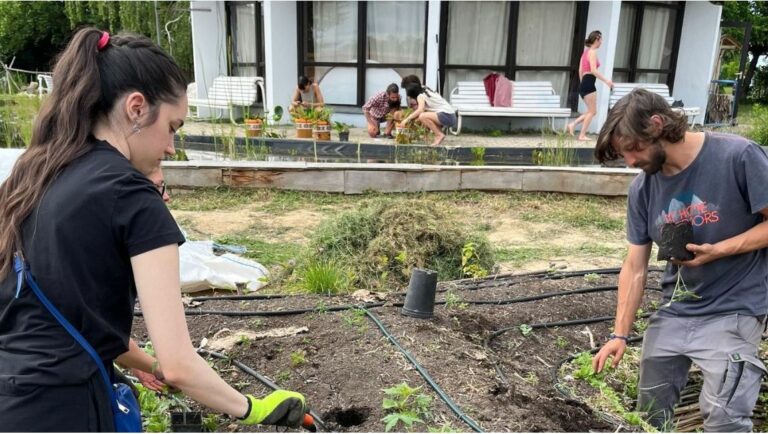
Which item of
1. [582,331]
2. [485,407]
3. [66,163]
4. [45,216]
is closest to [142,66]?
[66,163]

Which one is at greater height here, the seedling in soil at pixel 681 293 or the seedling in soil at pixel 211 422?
the seedling in soil at pixel 681 293

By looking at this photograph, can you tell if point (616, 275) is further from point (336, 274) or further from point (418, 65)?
point (418, 65)

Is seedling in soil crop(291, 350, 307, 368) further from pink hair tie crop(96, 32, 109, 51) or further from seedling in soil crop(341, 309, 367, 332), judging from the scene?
pink hair tie crop(96, 32, 109, 51)

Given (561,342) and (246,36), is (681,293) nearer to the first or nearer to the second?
(561,342)

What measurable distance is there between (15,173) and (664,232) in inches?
85.4

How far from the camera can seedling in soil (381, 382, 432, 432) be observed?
190 centimetres

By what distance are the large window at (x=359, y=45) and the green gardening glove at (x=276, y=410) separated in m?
9.80

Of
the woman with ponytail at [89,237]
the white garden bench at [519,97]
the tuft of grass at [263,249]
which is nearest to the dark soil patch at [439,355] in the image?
the woman with ponytail at [89,237]

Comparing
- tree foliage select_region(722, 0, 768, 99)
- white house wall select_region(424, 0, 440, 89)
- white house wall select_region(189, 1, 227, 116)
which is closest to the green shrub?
white house wall select_region(424, 0, 440, 89)

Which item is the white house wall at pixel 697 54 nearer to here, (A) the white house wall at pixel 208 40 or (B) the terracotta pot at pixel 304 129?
(B) the terracotta pot at pixel 304 129

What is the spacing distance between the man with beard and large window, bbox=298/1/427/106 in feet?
29.2

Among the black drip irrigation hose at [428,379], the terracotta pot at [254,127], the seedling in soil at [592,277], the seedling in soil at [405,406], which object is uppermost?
the terracotta pot at [254,127]

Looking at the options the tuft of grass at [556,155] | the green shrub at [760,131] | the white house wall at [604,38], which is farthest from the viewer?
the white house wall at [604,38]

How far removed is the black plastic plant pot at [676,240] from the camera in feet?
7.25
